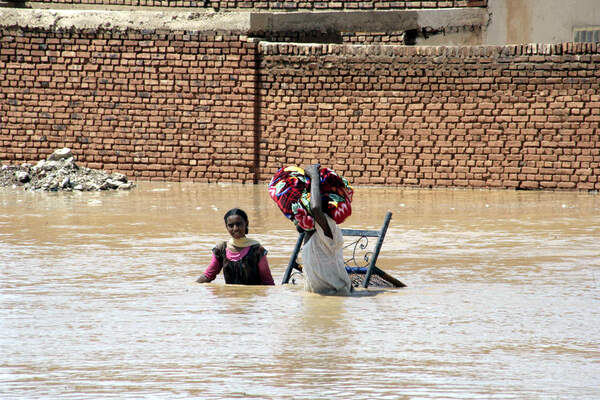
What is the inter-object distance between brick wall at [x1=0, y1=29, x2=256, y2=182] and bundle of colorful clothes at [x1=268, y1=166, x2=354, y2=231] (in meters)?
9.33

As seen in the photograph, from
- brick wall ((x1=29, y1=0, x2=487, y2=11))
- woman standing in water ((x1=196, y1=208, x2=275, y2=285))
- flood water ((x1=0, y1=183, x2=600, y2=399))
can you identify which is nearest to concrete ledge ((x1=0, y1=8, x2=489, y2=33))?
brick wall ((x1=29, y1=0, x2=487, y2=11))

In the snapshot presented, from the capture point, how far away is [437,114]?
1514 cm

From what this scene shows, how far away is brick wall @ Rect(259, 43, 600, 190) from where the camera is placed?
47.9 ft

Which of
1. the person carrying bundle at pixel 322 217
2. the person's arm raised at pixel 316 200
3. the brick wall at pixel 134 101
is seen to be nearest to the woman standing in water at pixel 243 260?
the person carrying bundle at pixel 322 217

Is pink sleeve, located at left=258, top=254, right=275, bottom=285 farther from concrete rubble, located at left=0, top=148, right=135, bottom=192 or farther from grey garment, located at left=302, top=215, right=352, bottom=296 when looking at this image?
concrete rubble, located at left=0, top=148, right=135, bottom=192

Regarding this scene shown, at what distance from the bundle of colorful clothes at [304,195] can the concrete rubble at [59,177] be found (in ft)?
27.6

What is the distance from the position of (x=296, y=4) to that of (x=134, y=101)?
3799 mm

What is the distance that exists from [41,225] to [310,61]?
20.7 ft

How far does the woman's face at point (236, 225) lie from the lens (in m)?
6.62

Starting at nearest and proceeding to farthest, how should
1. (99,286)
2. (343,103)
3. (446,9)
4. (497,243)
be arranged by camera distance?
(99,286) < (497,243) < (343,103) < (446,9)

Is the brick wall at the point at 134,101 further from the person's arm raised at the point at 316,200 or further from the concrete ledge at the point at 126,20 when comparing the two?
the person's arm raised at the point at 316,200

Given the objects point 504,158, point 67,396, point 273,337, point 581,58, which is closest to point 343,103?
point 504,158

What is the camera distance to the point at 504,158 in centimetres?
1493

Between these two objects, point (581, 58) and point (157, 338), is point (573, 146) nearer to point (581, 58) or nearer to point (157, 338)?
point (581, 58)
